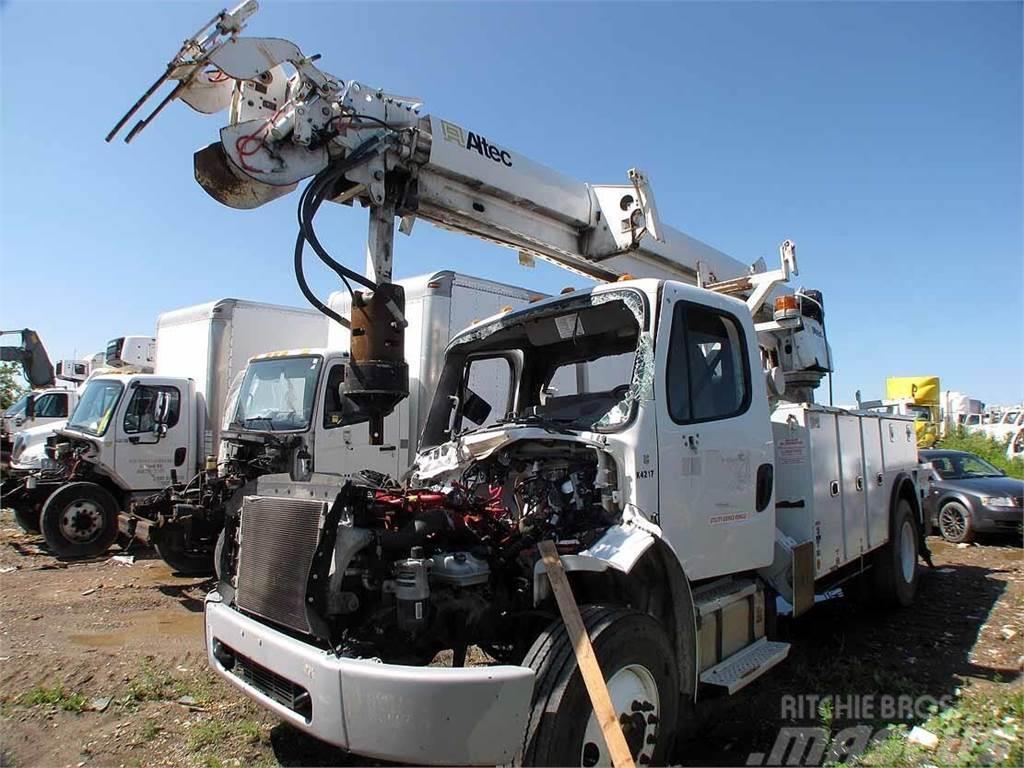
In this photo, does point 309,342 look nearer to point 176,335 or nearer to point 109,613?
point 176,335

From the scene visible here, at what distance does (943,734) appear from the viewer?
3.81 metres

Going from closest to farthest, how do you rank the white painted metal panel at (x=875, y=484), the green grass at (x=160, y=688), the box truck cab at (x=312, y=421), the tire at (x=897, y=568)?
1. the green grass at (x=160, y=688)
2. the white painted metal panel at (x=875, y=484)
3. the tire at (x=897, y=568)
4. the box truck cab at (x=312, y=421)

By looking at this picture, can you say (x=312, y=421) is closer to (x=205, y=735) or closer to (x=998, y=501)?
(x=205, y=735)

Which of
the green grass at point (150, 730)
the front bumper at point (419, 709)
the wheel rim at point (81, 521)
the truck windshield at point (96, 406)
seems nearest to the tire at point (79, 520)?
the wheel rim at point (81, 521)

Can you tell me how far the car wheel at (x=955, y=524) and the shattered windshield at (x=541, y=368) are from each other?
31.3 ft

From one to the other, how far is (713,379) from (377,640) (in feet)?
8.05

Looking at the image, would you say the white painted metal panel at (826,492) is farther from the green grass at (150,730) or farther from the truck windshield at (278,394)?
the truck windshield at (278,394)

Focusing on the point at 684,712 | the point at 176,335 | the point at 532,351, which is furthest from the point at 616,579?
the point at 176,335

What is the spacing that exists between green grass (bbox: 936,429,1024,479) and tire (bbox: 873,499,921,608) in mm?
16533

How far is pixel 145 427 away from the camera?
387 inches

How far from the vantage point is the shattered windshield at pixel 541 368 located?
443 centimetres

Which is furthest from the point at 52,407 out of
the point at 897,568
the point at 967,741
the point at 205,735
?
the point at 967,741

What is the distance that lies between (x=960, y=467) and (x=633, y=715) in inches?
482

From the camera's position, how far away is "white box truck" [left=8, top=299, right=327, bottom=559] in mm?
9148
